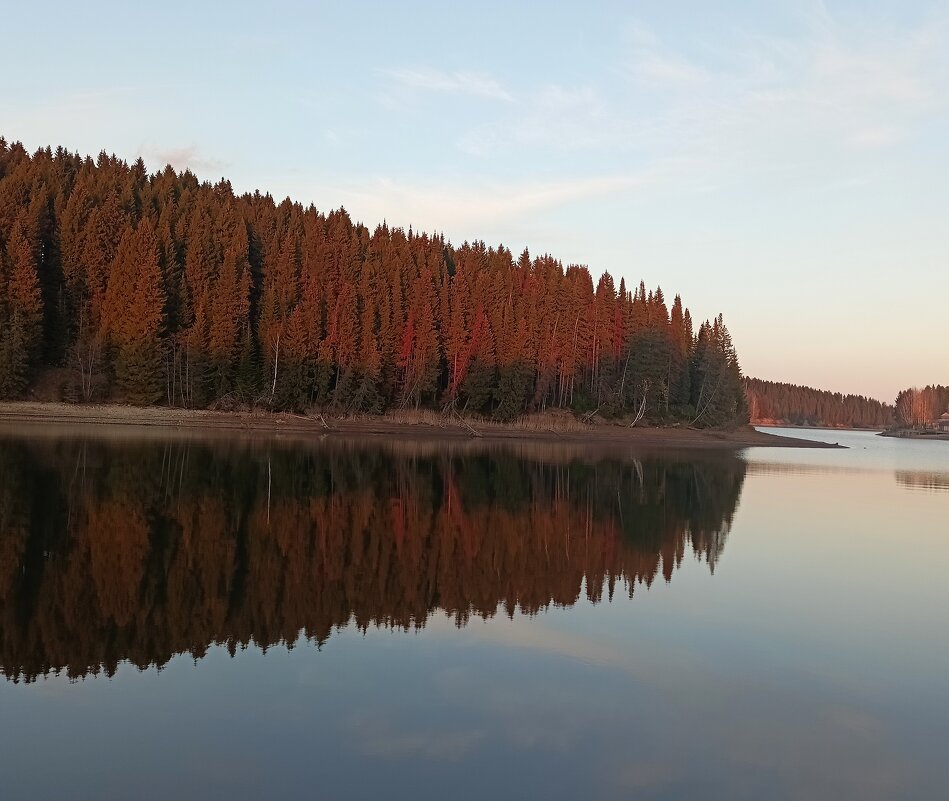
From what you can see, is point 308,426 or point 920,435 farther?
point 920,435

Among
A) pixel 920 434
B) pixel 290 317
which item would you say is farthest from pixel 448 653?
pixel 920 434

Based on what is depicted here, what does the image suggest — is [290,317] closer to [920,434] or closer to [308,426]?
[308,426]

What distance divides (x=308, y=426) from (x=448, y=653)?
191 feet

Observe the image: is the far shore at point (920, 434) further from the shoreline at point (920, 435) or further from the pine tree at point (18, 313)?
the pine tree at point (18, 313)

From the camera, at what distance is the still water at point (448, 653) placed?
7.56 m

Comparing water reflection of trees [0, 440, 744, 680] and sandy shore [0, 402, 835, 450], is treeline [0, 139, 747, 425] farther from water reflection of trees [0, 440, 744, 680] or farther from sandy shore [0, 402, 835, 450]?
water reflection of trees [0, 440, 744, 680]

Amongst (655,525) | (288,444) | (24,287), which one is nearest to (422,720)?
(655,525)

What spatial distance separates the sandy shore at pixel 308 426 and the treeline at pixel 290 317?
3.25 m

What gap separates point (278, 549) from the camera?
16.4 meters

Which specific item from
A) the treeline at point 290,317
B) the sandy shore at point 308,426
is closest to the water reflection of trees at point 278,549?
the sandy shore at point 308,426

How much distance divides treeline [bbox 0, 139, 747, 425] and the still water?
49458mm

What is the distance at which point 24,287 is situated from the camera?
229 ft

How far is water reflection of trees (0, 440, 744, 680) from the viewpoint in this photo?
1127 cm

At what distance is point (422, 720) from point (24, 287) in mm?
73153
